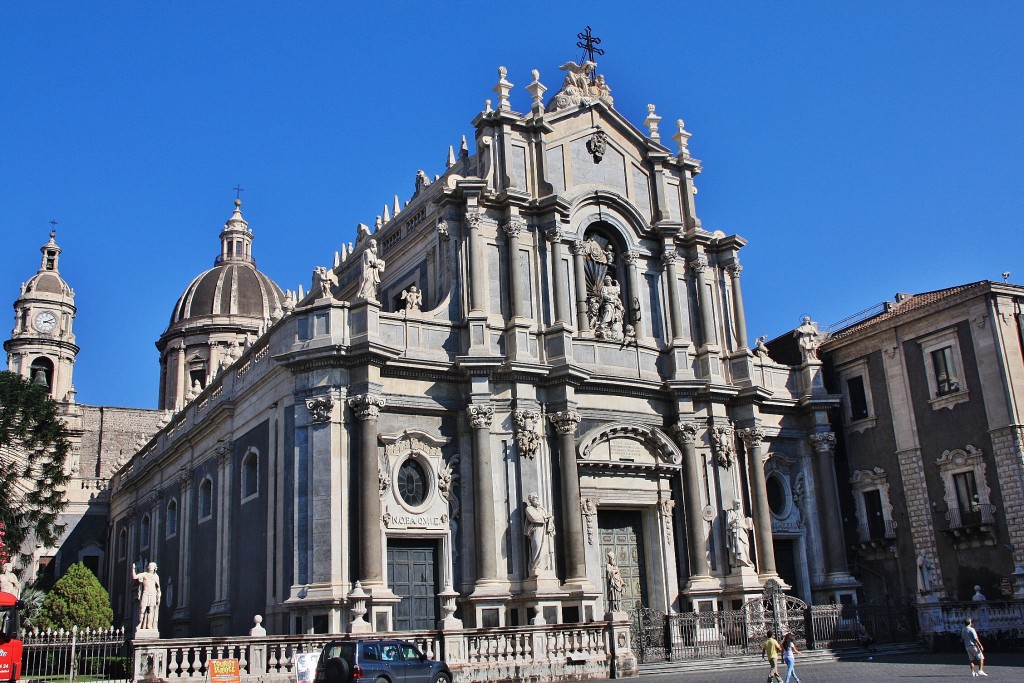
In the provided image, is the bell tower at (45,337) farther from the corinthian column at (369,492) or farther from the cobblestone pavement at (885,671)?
the cobblestone pavement at (885,671)

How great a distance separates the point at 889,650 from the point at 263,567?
18.1 metres

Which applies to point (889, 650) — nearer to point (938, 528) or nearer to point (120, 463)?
point (938, 528)

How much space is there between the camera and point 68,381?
58969 mm

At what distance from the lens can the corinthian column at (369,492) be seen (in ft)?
83.5

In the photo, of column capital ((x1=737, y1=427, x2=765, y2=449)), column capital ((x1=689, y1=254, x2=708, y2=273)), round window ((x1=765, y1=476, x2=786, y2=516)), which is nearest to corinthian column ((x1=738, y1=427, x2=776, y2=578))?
column capital ((x1=737, y1=427, x2=765, y2=449))

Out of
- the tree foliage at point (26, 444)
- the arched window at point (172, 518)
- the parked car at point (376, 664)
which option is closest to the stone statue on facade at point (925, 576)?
the parked car at point (376, 664)

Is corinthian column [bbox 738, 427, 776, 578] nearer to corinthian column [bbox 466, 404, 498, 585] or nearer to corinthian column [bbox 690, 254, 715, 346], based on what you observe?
corinthian column [bbox 690, 254, 715, 346]

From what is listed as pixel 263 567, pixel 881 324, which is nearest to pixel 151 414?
pixel 263 567

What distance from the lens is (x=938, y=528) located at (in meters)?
32.0

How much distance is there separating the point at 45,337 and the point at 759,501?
43.7 meters

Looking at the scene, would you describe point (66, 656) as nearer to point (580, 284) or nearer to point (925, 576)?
point (580, 284)

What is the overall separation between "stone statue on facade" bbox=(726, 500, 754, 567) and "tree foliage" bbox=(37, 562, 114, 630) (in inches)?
856

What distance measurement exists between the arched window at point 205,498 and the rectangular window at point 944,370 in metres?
24.5

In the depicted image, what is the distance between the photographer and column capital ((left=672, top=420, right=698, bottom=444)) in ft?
104
